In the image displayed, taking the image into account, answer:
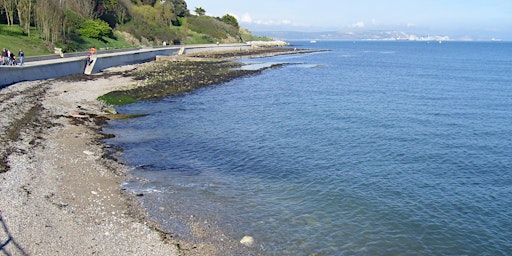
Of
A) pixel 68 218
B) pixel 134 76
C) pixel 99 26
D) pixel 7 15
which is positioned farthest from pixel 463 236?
pixel 99 26

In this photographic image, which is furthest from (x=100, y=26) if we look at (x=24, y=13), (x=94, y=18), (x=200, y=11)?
(x=200, y=11)

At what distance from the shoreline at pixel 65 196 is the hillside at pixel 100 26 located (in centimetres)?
2963

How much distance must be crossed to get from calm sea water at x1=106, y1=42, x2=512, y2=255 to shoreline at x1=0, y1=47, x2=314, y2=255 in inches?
41.9

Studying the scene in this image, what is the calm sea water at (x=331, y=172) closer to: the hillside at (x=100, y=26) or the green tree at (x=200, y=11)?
the hillside at (x=100, y=26)

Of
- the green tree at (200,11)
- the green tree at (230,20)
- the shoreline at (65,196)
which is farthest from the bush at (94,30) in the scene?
the green tree at (230,20)

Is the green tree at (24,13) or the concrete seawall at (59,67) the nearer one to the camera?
the concrete seawall at (59,67)

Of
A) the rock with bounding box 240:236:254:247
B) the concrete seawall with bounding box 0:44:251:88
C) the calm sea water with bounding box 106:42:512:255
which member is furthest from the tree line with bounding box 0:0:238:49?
the rock with bounding box 240:236:254:247

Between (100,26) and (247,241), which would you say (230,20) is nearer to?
(100,26)

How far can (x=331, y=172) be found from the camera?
19781 millimetres

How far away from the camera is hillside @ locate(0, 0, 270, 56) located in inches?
2281

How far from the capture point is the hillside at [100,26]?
5794 cm

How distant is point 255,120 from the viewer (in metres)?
A: 31.7

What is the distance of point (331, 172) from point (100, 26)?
72096 mm

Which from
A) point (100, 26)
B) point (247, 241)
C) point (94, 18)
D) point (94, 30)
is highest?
point (94, 18)
